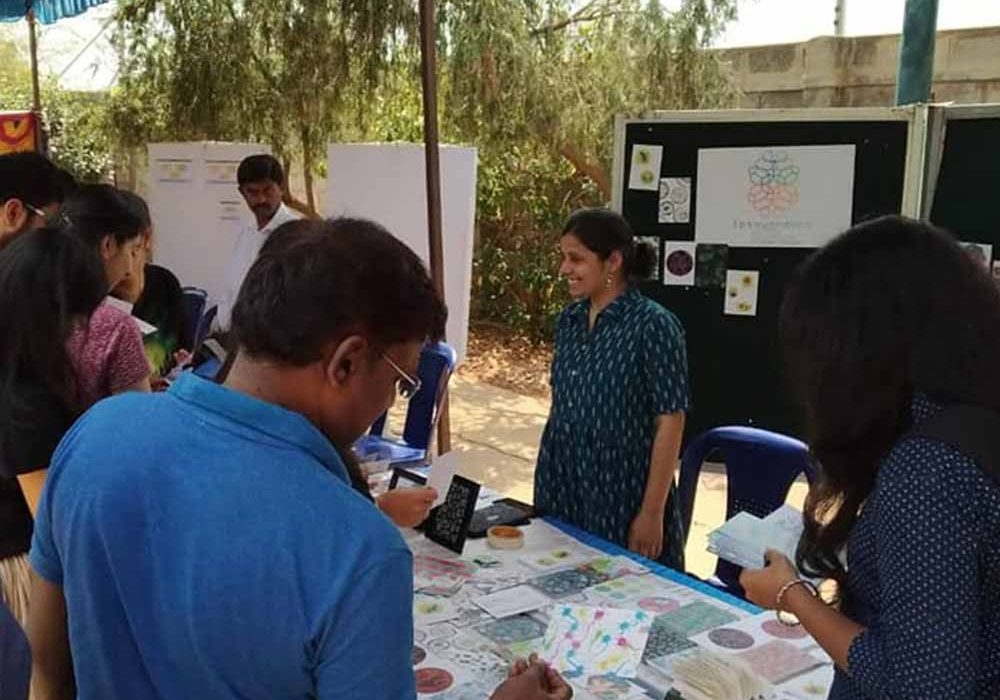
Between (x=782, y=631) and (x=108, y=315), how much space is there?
140 cm

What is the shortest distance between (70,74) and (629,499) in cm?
657

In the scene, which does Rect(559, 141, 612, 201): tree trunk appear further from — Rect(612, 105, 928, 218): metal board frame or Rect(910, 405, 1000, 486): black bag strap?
Rect(910, 405, 1000, 486): black bag strap

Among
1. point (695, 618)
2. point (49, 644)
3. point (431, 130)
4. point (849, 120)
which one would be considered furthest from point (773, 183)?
point (49, 644)

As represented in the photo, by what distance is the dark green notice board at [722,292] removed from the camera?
3475 mm

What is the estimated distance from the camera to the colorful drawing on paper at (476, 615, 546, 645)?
5.38 ft

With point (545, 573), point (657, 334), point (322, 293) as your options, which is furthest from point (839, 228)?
point (322, 293)

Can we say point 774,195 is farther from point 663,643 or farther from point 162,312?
point 162,312

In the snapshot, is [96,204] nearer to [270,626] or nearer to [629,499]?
[629,499]

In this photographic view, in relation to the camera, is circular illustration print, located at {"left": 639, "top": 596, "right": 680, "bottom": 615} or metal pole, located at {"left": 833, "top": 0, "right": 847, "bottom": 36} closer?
circular illustration print, located at {"left": 639, "top": 596, "right": 680, "bottom": 615}

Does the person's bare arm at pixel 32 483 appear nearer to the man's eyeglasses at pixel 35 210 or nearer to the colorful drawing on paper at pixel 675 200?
the man's eyeglasses at pixel 35 210

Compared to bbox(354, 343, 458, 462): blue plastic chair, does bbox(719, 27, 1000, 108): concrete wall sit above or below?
above

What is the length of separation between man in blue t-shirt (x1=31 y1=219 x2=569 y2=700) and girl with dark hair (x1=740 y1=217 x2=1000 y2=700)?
0.44 m

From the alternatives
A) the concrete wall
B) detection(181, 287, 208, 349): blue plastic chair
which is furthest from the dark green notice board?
the concrete wall

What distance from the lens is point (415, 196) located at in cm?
486
